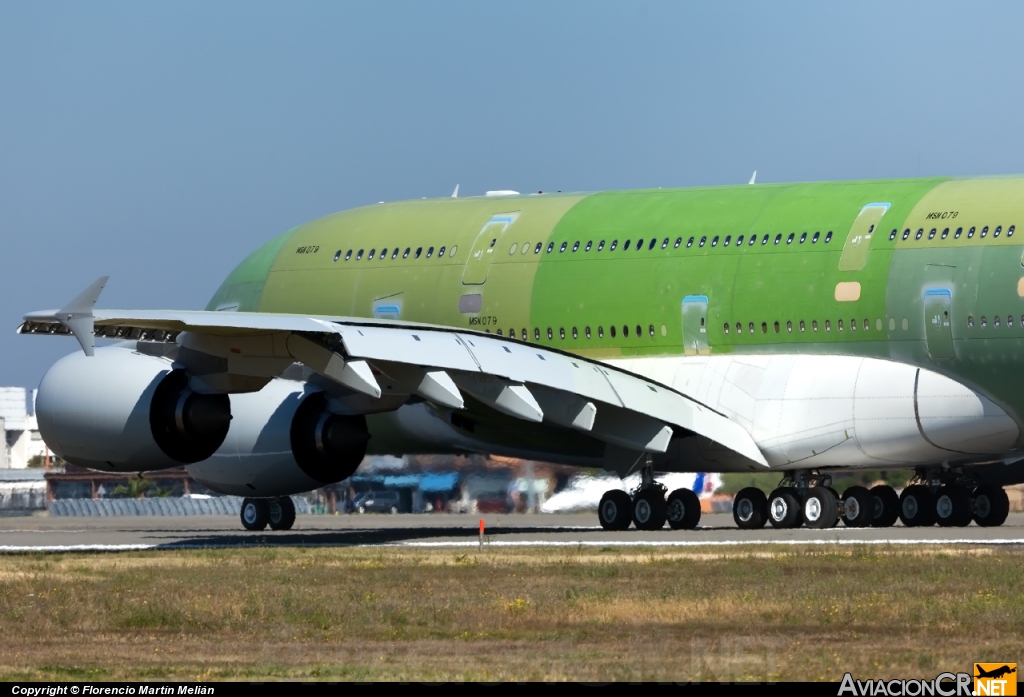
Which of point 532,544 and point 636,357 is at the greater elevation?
point 636,357

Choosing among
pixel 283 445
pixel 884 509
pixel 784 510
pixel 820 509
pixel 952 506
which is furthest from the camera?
pixel 884 509

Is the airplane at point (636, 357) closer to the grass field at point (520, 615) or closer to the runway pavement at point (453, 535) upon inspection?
the runway pavement at point (453, 535)

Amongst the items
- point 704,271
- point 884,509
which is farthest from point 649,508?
point 884,509

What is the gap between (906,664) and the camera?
12992mm

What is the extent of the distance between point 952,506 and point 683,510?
468 cm

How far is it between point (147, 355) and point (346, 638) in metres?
13.7

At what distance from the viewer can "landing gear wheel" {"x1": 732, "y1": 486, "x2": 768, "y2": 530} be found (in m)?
31.4

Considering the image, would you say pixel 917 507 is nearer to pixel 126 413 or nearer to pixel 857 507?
pixel 857 507

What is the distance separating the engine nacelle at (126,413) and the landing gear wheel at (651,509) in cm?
794

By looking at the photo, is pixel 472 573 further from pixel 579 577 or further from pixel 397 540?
pixel 397 540

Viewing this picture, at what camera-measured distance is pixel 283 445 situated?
101 ft

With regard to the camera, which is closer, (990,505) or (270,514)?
(990,505)

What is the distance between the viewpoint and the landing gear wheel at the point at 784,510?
99.9ft

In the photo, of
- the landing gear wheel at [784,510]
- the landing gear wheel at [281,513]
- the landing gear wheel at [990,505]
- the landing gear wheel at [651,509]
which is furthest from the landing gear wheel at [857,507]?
the landing gear wheel at [281,513]
